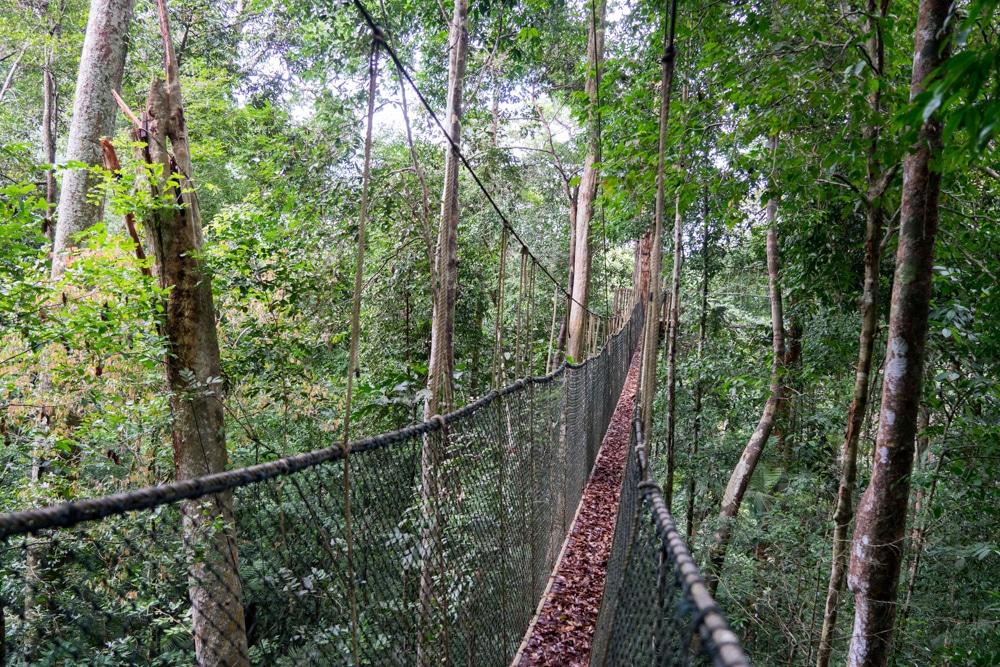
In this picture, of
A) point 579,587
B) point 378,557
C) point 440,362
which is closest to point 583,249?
point 579,587

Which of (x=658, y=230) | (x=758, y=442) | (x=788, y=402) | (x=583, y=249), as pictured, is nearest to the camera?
(x=658, y=230)


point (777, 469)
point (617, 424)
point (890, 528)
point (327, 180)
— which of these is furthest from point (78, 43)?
point (777, 469)

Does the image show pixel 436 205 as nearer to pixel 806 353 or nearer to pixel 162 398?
pixel 162 398

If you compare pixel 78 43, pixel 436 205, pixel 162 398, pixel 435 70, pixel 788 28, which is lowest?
pixel 162 398

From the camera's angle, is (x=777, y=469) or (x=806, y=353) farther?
(x=777, y=469)

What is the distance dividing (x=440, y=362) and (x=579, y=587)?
1.67 m

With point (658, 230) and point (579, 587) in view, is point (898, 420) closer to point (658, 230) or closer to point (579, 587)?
point (658, 230)

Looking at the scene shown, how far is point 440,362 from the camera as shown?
201cm

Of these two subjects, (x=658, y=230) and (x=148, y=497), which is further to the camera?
(x=658, y=230)

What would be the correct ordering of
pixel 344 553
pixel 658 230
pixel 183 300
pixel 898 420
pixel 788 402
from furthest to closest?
pixel 788 402 → pixel 183 300 → pixel 898 420 → pixel 658 230 → pixel 344 553

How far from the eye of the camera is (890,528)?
5.95 ft

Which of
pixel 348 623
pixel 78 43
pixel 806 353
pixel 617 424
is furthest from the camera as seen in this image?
pixel 617 424

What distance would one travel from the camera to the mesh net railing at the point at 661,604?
0.62 meters

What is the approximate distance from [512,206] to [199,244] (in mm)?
2949
